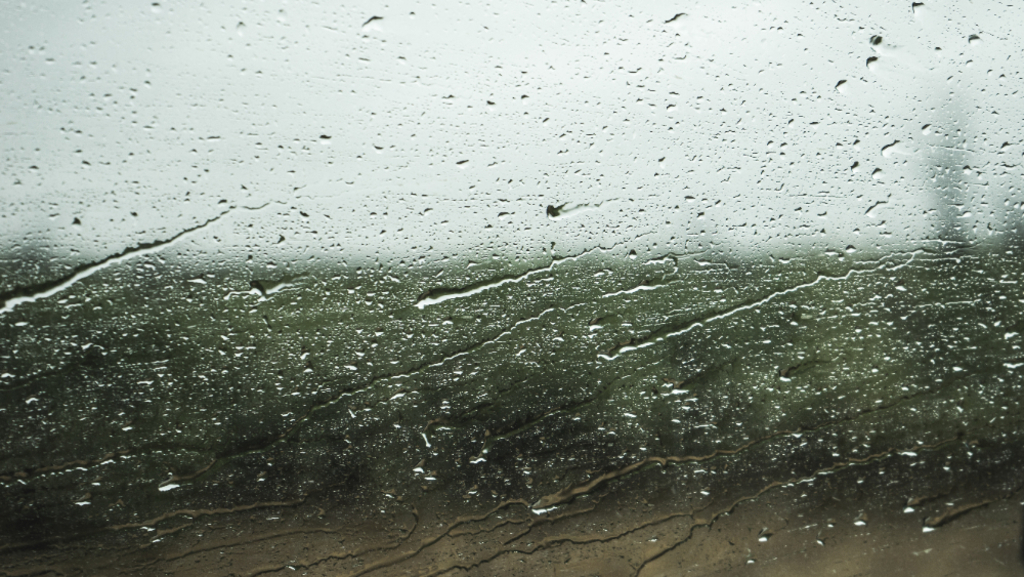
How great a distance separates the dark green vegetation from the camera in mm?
801

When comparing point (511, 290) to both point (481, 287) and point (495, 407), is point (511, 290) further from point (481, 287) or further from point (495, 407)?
point (495, 407)

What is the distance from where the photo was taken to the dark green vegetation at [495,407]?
801mm

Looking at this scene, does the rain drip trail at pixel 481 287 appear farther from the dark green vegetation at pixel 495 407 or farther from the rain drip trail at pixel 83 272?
the rain drip trail at pixel 83 272

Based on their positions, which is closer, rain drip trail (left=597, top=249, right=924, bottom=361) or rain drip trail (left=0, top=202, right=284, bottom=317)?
rain drip trail (left=0, top=202, right=284, bottom=317)

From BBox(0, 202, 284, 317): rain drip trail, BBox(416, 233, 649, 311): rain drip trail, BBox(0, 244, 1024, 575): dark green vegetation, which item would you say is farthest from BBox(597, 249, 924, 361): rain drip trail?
BBox(0, 202, 284, 317): rain drip trail

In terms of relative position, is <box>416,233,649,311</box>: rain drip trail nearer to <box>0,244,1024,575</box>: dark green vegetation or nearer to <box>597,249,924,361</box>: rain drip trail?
<box>0,244,1024,575</box>: dark green vegetation

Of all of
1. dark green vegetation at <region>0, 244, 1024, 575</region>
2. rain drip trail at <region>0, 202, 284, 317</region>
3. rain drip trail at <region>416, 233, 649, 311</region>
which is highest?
Result: rain drip trail at <region>0, 202, 284, 317</region>

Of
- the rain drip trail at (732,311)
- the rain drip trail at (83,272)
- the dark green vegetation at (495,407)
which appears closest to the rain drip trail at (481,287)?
the dark green vegetation at (495,407)

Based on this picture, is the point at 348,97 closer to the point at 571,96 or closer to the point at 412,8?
the point at 412,8

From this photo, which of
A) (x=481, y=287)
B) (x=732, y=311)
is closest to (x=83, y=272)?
(x=481, y=287)

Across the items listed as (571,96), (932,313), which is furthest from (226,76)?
(932,313)

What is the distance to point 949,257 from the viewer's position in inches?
35.4

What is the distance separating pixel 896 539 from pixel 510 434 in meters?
0.78

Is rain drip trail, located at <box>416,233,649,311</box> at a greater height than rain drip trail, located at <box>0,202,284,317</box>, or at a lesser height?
lesser
